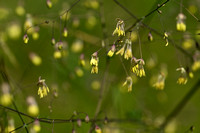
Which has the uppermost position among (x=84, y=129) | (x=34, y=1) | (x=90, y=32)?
(x=34, y=1)

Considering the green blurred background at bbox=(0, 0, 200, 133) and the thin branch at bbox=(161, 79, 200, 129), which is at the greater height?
the green blurred background at bbox=(0, 0, 200, 133)

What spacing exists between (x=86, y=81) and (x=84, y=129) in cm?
68

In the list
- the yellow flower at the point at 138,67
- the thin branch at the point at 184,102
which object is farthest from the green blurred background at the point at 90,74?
the yellow flower at the point at 138,67

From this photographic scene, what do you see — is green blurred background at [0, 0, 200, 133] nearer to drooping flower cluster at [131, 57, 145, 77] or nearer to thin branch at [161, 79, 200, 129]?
thin branch at [161, 79, 200, 129]

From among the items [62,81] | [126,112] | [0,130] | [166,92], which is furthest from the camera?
[166,92]

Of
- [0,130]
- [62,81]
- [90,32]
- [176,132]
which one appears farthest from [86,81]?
[0,130]

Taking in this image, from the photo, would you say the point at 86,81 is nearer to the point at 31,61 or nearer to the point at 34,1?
the point at 31,61

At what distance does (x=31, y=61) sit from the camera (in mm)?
2580

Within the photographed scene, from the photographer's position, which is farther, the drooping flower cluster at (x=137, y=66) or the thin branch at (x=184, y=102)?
the thin branch at (x=184, y=102)

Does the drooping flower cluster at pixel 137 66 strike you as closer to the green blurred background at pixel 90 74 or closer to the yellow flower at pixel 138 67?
the yellow flower at pixel 138 67

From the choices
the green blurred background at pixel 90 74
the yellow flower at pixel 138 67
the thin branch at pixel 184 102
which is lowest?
the yellow flower at pixel 138 67

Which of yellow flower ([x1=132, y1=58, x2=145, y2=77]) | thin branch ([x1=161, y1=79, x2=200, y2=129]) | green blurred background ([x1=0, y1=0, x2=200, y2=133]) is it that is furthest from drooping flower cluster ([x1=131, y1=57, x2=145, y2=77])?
thin branch ([x1=161, y1=79, x2=200, y2=129])

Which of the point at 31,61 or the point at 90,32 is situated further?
the point at 90,32

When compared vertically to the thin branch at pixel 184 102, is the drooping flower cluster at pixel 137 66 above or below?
below
